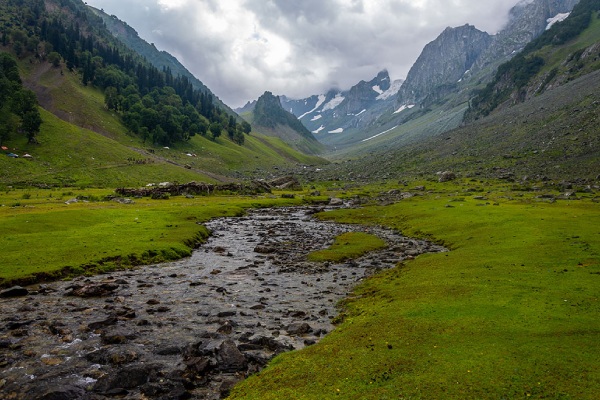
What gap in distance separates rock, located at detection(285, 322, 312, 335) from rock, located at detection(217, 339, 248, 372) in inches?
172

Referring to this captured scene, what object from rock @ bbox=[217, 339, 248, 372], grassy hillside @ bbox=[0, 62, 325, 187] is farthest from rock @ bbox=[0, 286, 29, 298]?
grassy hillside @ bbox=[0, 62, 325, 187]

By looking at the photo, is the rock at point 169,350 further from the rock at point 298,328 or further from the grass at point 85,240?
the grass at point 85,240

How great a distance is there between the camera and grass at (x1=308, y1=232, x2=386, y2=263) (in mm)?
43759

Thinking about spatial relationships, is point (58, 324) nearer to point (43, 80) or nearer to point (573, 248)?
point (573, 248)

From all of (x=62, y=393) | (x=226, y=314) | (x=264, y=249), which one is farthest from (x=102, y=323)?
(x=264, y=249)

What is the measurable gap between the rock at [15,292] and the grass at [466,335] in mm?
23033

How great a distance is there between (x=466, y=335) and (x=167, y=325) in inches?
720

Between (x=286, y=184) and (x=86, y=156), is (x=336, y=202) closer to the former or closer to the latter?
(x=286, y=184)

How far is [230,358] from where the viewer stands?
18.6 meters

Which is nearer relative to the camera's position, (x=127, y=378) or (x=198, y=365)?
(x=127, y=378)

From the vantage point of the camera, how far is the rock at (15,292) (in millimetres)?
27386

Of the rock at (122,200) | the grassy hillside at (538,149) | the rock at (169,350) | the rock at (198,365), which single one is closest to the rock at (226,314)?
the rock at (169,350)

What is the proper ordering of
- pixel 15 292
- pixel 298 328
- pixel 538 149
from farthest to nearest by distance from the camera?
pixel 538 149, pixel 15 292, pixel 298 328

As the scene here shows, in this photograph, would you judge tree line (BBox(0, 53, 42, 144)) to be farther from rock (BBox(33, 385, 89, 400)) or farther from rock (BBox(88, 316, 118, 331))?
rock (BBox(33, 385, 89, 400))
